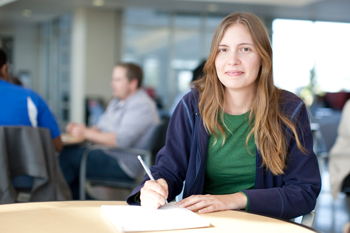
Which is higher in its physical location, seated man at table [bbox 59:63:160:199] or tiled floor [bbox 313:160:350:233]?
seated man at table [bbox 59:63:160:199]

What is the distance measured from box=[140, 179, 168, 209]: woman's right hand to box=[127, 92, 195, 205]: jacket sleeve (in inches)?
8.9

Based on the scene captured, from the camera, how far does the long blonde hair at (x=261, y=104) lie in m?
1.43

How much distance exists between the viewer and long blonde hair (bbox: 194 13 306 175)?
1.43 metres

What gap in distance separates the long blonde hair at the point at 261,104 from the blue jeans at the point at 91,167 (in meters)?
1.79

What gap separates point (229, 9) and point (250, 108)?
8574mm

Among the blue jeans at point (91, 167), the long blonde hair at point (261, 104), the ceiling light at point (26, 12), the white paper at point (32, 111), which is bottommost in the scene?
the blue jeans at point (91, 167)

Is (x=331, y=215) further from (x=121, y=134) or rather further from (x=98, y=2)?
(x=98, y=2)

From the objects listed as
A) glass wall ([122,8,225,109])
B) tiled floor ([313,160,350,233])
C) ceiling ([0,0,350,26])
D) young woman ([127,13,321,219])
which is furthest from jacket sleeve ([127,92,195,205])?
glass wall ([122,8,225,109])

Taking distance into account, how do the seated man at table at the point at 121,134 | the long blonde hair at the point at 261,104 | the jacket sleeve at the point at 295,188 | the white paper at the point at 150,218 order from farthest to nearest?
the seated man at table at the point at 121,134, the long blonde hair at the point at 261,104, the jacket sleeve at the point at 295,188, the white paper at the point at 150,218

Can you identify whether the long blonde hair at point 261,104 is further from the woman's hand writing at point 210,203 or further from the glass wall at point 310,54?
the glass wall at point 310,54

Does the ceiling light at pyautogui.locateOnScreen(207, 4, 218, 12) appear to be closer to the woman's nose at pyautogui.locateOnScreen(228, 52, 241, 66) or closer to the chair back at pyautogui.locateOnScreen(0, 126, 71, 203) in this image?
the chair back at pyautogui.locateOnScreen(0, 126, 71, 203)

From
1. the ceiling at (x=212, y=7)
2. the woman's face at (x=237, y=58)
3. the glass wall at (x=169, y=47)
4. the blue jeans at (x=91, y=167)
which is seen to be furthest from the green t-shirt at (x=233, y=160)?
the glass wall at (x=169, y=47)

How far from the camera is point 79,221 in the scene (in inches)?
39.8

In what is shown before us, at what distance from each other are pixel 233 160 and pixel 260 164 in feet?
0.32
